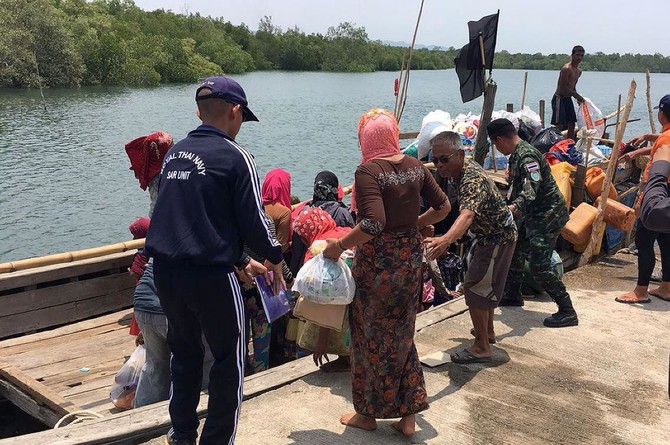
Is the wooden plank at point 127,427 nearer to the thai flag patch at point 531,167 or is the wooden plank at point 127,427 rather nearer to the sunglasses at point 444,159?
the sunglasses at point 444,159

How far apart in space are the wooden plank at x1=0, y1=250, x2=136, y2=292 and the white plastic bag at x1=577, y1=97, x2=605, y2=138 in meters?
8.91

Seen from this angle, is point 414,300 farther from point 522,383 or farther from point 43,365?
point 43,365

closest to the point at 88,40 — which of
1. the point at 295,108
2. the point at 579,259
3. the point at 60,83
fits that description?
the point at 60,83

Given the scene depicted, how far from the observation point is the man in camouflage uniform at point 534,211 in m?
4.95

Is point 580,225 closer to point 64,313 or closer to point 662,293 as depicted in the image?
point 662,293

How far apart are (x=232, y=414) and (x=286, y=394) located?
3.72 ft

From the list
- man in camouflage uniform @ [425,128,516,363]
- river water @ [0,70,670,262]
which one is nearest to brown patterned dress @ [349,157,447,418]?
man in camouflage uniform @ [425,128,516,363]

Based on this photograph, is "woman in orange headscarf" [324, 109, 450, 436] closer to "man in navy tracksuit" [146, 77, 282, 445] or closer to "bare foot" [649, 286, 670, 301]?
"man in navy tracksuit" [146, 77, 282, 445]

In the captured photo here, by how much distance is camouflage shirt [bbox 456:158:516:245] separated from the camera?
13.0ft

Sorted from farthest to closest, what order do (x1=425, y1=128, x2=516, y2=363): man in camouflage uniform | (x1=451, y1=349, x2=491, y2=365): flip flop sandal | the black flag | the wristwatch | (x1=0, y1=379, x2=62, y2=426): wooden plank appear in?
the black flag, (x1=451, y1=349, x2=491, y2=365): flip flop sandal, (x1=0, y1=379, x2=62, y2=426): wooden plank, (x1=425, y1=128, x2=516, y2=363): man in camouflage uniform, the wristwatch

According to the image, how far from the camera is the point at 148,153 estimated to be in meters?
4.79

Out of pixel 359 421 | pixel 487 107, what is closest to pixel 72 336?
pixel 359 421

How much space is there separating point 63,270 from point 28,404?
138cm

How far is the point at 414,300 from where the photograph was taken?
3.40 metres
